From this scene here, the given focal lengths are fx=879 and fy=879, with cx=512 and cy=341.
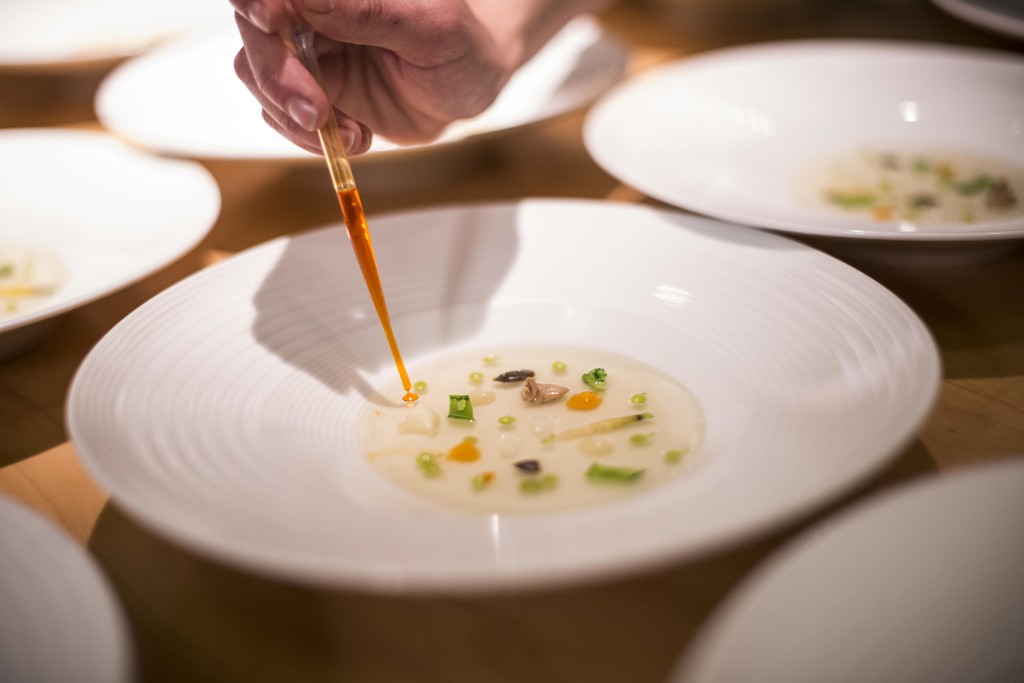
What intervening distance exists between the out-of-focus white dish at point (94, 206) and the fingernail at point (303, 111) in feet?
1.04

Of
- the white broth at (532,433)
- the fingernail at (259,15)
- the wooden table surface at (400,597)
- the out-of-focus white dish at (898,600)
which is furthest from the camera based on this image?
the fingernail at (259,15)

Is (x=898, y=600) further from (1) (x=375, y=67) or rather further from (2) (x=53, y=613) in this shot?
(1) (x=375, y=67)

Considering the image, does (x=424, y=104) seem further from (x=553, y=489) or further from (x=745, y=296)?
(x=553, y=489)

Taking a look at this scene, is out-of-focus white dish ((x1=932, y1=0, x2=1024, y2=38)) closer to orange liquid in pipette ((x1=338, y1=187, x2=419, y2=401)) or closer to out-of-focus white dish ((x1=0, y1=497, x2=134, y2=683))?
orange liquid in pipette ((x1=338, y1=187, x2=419, y2=401))

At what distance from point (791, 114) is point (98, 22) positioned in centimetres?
192

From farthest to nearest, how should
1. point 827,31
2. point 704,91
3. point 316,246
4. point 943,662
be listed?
point 827,31 → point 704,91 → point 316,246 → point 943,662

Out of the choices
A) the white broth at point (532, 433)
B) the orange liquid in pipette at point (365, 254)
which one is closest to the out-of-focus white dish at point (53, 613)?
the white broth at point (532, 433)

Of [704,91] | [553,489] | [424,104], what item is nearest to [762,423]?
[553,489]

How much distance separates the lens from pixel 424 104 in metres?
1.46

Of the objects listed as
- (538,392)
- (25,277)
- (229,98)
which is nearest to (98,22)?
(229,98)

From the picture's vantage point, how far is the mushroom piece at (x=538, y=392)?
A: 1079 millimetres

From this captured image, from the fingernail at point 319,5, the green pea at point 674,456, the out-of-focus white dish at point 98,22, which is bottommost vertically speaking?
the green pea at point 674,456

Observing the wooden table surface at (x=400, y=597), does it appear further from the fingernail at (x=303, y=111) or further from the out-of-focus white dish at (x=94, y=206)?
the fingernail at (x=303, y=111)

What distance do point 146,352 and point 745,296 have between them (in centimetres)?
74
